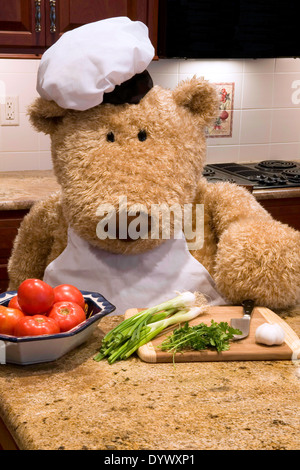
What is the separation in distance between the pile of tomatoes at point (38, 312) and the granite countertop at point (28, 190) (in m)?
1.24

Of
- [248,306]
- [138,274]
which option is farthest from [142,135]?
[248,306]

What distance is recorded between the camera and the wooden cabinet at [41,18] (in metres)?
2.52

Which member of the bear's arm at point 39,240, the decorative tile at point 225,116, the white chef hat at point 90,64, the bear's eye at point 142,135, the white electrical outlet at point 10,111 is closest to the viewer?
the white chef hat at point 90,64

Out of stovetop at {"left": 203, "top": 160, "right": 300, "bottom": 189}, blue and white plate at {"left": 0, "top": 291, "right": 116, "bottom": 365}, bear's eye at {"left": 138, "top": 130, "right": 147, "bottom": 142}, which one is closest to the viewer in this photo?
blue and white plate at {"left": 0, "top": 291, "right": 116, "bottom": 365}

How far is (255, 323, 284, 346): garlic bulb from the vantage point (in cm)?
122

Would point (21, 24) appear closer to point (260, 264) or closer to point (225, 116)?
point (225, 116)

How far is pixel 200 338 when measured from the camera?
3.95 ft

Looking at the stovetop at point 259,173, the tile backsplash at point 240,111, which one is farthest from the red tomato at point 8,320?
the tile backsplash at point 240,111

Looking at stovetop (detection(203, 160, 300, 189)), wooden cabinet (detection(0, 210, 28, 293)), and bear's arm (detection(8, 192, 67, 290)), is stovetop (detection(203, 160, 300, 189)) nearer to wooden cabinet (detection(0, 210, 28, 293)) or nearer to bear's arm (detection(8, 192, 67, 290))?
wooden cabinet (detection(0, 210, 28, 293))

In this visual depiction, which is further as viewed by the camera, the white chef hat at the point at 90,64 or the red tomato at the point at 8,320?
the white chef hat at the point at 90,64

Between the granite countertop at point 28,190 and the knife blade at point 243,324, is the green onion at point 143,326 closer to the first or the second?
the knife blade at point 243,324

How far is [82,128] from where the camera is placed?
145 cm

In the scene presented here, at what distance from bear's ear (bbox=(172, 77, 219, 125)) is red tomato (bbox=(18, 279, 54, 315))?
59cm

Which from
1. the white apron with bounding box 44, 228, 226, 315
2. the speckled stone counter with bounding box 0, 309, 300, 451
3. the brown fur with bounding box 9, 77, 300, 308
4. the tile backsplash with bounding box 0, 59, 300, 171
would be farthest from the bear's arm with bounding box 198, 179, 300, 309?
the tile backsplash with bounding box 0, 59, 300, 171
